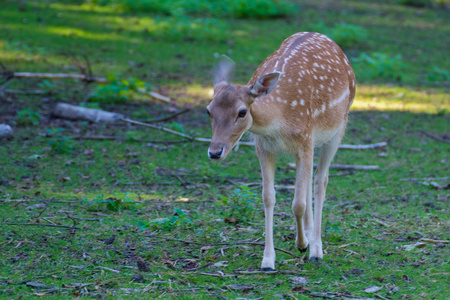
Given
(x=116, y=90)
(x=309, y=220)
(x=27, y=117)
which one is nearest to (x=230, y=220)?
(x=309, y=220)

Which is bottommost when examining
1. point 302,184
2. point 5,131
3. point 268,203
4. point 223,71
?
point 5,131

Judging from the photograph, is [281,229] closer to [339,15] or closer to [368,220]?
[368,220]

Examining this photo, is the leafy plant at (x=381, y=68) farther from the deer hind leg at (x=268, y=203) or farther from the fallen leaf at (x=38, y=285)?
the fallen leaf at (x=38, y=285)

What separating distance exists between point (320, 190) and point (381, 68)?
26.0ft

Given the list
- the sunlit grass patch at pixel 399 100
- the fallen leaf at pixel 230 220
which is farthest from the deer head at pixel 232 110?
the sunlit grass patch at pixel 399 100

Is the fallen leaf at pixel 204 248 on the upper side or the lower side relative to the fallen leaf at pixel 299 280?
lower

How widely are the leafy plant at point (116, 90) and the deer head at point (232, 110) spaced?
5.72 metres

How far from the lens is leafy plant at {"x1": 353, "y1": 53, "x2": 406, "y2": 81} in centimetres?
1327

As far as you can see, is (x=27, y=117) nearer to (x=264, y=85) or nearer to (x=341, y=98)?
(x=341, y=98)

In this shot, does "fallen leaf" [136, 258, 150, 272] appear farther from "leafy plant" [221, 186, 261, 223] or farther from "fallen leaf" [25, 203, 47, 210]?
"fallen leaf" [25, 203, 47, 210]

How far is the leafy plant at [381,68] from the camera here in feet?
43.5

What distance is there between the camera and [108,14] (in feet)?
56.6

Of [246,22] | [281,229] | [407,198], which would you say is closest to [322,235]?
[281,229]

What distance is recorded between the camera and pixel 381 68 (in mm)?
13266
